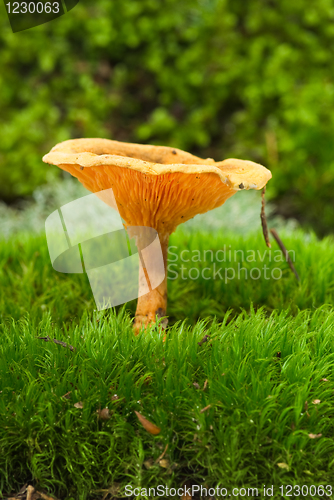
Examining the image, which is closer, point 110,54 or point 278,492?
point 278,492

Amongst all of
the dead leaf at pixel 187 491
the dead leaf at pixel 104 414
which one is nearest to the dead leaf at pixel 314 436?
the dead leaf at pixel 187 491

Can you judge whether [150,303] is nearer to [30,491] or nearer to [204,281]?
[204,281]

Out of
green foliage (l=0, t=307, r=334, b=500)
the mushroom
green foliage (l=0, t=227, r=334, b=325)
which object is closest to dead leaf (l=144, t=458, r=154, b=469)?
green foliage (l=0, t=307, r=334, b=500)

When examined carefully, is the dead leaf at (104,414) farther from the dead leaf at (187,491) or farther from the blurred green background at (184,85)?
the blurred green background at (184,85)

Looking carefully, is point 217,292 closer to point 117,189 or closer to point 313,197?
point 117,189

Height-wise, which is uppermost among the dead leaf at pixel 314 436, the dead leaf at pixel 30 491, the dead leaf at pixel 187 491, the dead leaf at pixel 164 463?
the dead leaf at pixel 30 491

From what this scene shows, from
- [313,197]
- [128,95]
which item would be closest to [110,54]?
[128,95]

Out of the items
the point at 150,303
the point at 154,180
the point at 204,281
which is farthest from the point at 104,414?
the point at 204,281

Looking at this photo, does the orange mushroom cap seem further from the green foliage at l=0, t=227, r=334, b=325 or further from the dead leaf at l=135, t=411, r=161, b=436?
the dead leaf at l=135, t=411, r=161, b=436

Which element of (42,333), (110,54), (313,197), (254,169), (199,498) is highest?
(110,54)
